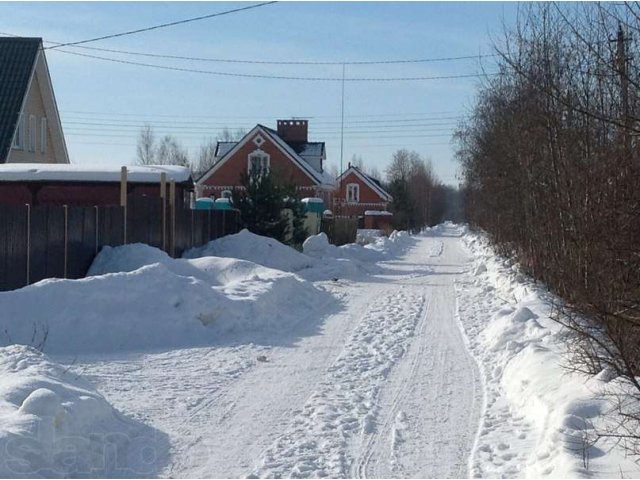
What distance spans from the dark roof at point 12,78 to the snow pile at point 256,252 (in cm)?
1037

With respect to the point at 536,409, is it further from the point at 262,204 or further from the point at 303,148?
the point at 303,148

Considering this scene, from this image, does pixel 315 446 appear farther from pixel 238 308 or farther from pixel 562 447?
pixel 238 308

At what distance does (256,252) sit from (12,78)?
548 inches

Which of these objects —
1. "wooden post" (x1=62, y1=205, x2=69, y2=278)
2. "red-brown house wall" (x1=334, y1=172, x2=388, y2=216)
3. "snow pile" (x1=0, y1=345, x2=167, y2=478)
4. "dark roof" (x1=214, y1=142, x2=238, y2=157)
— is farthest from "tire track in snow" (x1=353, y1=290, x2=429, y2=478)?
"red-brown house wall" (x1=334, y1=172, x2=388, y2=216)

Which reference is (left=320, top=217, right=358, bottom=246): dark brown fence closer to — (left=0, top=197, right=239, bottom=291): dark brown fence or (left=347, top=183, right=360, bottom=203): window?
(left=0, top=197, right=239, bottom=291): dark brown fence

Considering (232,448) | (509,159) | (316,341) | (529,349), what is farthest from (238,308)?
(509,159)

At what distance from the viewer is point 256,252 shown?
2692 centimetres

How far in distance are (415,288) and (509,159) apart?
13.3 feet

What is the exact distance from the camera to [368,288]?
23797 millimetres

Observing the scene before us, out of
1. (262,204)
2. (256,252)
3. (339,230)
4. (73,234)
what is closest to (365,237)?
(339,230)

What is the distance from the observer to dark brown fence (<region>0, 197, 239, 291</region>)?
53.0 feet

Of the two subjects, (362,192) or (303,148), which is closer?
(303,148)

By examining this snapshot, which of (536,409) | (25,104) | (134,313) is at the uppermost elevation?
(25,104)

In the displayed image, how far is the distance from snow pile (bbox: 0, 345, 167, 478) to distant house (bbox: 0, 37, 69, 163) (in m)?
26.8
